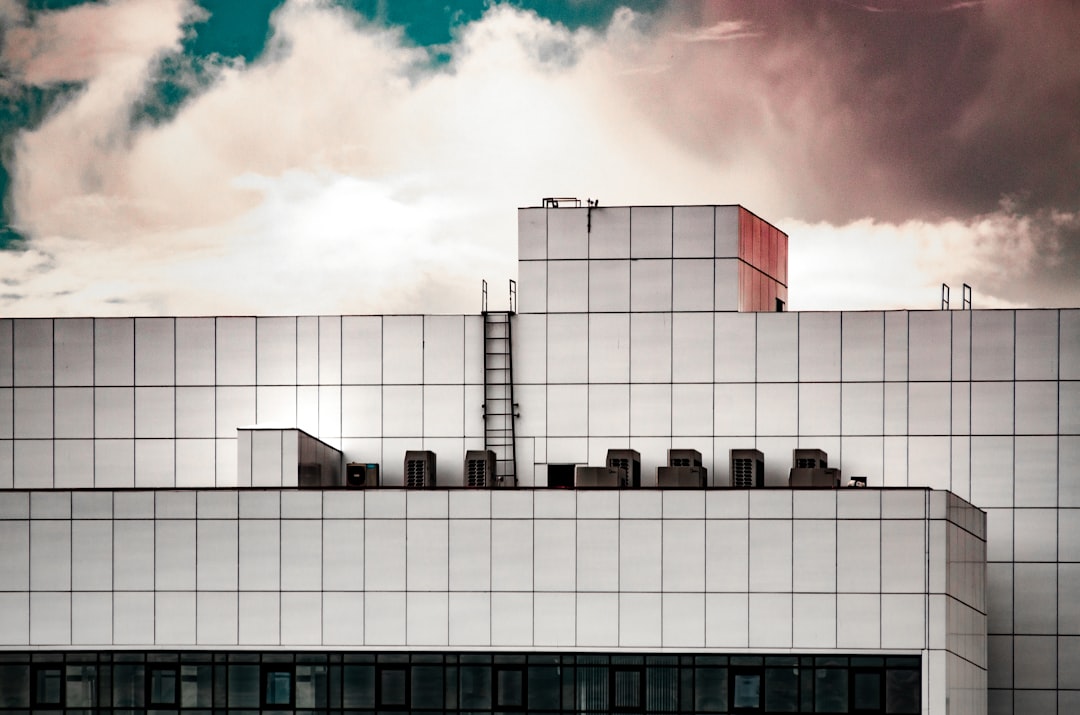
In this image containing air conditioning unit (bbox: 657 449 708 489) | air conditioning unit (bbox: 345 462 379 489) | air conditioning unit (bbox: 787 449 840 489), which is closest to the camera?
air conditioning unit (bbox: 787 449 840 489)

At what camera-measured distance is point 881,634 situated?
106ft

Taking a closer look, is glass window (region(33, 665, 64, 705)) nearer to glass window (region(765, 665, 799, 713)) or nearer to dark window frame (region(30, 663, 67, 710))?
dark window frame (region(30, 663, 67, 710))

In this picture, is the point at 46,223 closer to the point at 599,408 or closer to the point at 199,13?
the point at 199,13

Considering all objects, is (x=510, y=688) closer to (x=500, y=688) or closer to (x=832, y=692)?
(x=500, y=688)

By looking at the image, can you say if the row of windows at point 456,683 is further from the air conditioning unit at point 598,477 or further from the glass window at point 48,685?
the air conditioning unit at point 598,477

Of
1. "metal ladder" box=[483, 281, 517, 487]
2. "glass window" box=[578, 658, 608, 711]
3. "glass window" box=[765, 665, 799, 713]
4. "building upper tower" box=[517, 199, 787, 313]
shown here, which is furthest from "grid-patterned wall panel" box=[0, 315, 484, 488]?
"glass window" box=[765, 665, 799, 713]

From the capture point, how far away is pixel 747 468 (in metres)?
37.5

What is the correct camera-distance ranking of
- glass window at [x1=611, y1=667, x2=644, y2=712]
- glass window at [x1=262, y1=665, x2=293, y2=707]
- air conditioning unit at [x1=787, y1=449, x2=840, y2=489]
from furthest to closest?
air conditioning unit at [x1=787, y1=449, x2=840, y2=489], glass window at [x1=262, y1=665, x2=293, y2=707], glass window at [x1=611, y1=667, x2=644, y2=712]

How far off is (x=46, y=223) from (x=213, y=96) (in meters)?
7.89

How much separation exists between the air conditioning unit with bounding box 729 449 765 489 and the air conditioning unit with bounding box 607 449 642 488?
250cm

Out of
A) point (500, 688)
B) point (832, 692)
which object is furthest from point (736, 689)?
point (500, 688)

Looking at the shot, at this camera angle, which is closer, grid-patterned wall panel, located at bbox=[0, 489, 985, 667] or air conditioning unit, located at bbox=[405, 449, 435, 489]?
grid-patterned wall panel, located at bbox=[0, 489, 985, 667]

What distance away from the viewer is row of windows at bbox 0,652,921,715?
32.5 meters

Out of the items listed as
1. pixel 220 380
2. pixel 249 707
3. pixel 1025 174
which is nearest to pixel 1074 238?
pixel 1025 174
